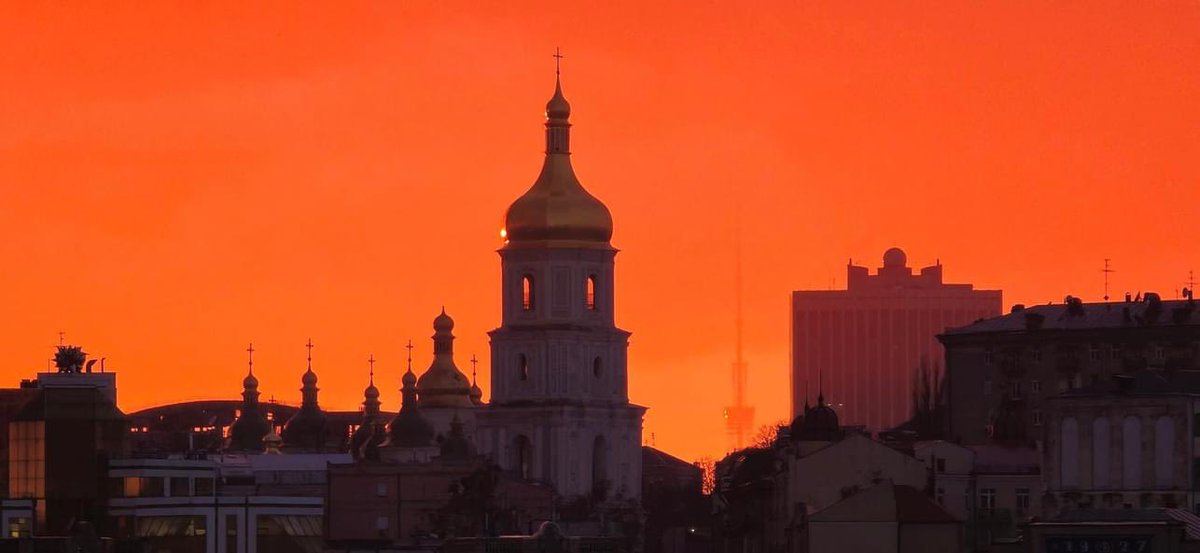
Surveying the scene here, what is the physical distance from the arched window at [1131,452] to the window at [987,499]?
21.8 ft

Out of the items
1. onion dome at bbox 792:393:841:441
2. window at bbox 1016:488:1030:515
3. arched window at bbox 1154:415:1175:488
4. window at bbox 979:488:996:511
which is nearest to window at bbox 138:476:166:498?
onion dome at bbox 792:393:841:441

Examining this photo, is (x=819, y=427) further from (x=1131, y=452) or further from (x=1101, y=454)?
(x=1131, y=452)

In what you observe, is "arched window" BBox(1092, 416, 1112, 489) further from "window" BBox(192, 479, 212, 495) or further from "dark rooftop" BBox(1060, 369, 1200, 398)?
"window" BBox(192, 479, 212, 495)

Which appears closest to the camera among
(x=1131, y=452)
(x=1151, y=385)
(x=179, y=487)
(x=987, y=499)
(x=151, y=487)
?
(x=1131, y=452)

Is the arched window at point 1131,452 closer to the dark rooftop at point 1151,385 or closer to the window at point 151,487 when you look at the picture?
the dark rooftop at point 1151,385

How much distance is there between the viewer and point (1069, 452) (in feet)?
548

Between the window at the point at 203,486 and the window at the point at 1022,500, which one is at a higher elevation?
the window at the point at 203,486

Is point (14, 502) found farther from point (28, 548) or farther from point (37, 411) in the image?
point (28, 548)

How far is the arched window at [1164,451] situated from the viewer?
16262 cm

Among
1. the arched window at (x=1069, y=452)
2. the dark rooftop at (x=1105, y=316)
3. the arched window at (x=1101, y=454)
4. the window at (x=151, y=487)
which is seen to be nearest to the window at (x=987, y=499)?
the arched window at (x=1069, y=452)

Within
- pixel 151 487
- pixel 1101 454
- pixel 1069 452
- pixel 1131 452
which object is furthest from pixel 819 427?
pixel 151 487

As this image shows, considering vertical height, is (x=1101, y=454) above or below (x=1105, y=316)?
below

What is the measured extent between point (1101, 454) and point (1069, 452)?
1697 millimetres

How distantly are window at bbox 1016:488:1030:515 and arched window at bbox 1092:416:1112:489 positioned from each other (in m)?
4.88
